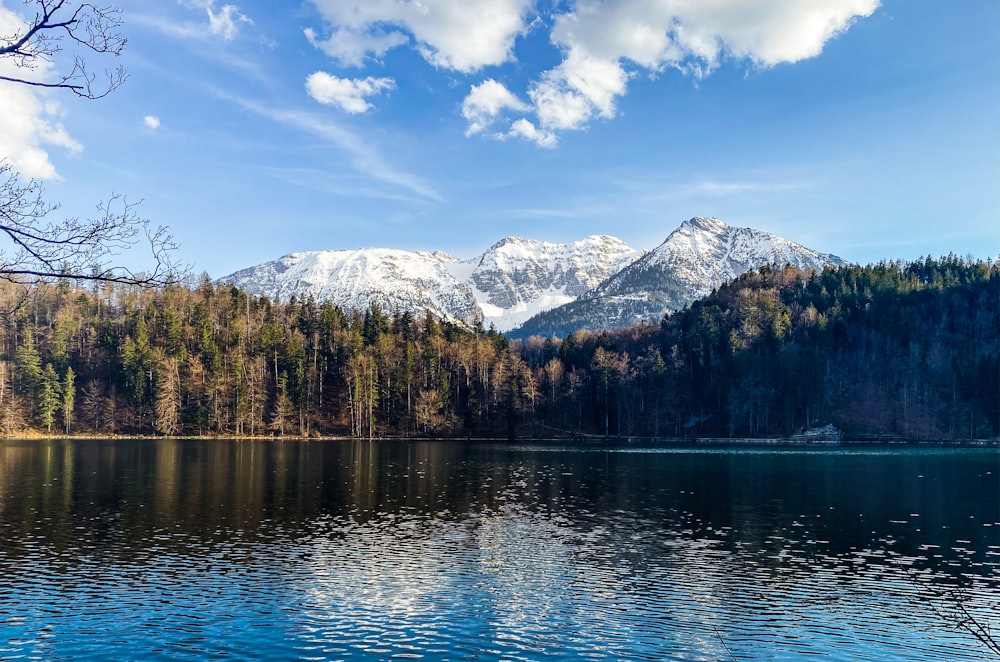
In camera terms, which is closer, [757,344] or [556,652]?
[556,652]

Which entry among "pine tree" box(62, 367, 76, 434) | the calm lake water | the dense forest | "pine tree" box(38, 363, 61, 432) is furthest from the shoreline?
the calm lake water

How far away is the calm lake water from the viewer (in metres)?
25.8

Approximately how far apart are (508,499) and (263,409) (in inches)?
4853

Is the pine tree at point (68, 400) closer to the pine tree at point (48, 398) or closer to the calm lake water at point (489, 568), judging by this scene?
the pine tree at point (48, 398)

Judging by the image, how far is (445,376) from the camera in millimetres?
183250

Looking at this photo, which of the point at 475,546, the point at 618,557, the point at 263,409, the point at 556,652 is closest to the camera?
the point at 556,652

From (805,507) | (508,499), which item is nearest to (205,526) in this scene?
(508,499)

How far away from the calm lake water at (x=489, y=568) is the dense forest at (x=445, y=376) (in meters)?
90.5

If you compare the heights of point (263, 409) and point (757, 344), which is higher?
point (757, 344)

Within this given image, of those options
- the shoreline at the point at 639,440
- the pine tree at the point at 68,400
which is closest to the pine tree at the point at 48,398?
the pine tree at the point at 68,400

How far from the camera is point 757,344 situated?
630 feet

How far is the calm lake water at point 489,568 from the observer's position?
84.6 feet

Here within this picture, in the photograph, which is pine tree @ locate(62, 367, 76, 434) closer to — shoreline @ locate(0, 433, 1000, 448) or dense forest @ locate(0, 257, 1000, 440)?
dense forest @ locate(0, 257, 1000, 440)

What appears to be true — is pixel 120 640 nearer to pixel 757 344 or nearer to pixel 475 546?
pixel 475 546
